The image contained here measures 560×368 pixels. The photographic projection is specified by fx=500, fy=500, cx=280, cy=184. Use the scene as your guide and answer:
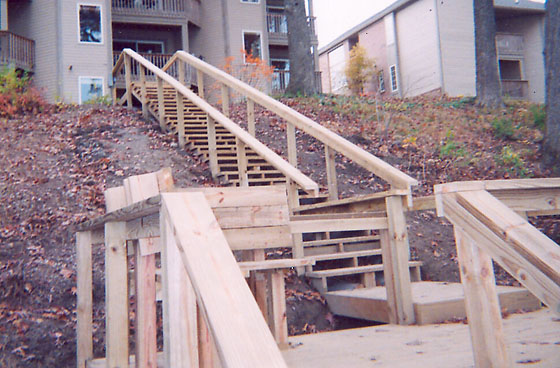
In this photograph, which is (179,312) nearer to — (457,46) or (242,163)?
(242,163)

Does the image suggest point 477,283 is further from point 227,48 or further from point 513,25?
point 513,25

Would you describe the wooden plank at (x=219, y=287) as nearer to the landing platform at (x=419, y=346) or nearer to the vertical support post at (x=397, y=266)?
the landing platform at (x=419, y=346)

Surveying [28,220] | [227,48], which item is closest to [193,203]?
[28,220]

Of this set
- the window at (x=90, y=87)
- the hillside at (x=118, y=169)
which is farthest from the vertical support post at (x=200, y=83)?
the window at (x=90, y=87)

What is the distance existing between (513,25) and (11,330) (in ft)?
92.7

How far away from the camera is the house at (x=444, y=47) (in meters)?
23.2

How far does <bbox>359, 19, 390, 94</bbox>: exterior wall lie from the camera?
26406 millimetres

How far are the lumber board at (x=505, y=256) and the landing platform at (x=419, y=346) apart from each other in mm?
1034

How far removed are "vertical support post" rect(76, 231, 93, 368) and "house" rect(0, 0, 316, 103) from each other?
15331mm

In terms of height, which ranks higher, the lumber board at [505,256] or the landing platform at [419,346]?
the lumber board at [505,256]

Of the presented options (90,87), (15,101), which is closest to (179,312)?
(15,101)

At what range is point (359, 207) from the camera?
5234mm

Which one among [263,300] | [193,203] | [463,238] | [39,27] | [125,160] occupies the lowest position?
[263,300]

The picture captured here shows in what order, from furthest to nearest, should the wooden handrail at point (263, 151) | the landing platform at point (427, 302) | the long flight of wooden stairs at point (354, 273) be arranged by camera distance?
the wooden handrail at point (263, 151), the long flight of wooden stairs at point (354, 273), the landing platform at point (427, 302)
